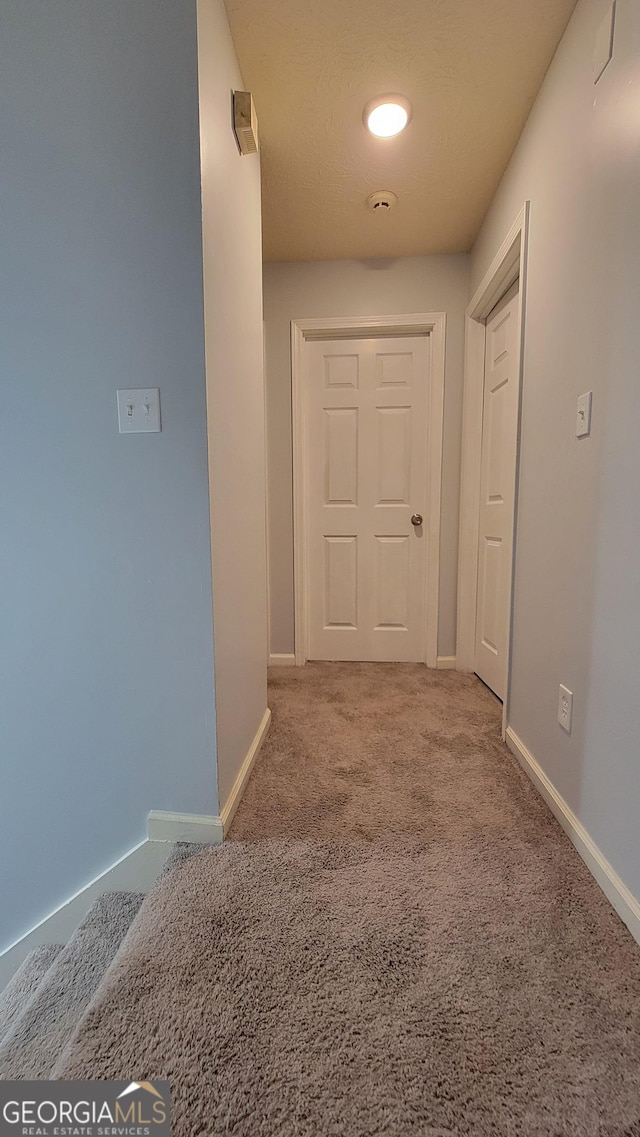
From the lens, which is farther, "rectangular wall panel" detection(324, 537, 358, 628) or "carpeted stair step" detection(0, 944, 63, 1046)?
"rectangular wall panel" detection(324, 537, 358, 628)

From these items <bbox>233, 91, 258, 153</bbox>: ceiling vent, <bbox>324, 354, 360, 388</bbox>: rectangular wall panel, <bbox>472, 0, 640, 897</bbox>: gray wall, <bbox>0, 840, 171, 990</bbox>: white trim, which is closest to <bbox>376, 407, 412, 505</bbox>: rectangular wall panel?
<bbox>324, 354, 360, 388</bbox>: rectangular wall panel

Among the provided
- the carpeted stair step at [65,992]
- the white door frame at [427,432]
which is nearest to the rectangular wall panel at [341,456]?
the white door frame at [427,432]

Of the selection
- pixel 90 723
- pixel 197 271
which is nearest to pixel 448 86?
pixel 197 271

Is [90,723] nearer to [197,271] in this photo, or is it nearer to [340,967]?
[340,967]

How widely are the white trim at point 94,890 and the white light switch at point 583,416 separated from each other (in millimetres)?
1589

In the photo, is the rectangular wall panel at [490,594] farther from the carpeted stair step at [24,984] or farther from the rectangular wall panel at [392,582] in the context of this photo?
the carpeted stair step at [24,984]

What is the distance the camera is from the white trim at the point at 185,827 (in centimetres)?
122

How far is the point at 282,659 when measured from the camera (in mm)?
2732

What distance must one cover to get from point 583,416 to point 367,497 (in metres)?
1.52

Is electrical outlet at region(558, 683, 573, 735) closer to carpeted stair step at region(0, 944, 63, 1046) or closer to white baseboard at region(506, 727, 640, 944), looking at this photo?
white baseboard at region(506, 727, 640, 944)

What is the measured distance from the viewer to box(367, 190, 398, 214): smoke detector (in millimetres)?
1978

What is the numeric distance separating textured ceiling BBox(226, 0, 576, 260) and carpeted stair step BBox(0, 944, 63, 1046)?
2.67 m

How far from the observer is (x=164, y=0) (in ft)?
3.45

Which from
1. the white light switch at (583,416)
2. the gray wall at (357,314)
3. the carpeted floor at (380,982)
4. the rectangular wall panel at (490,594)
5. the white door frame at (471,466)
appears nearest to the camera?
the carpeted floor at (380,982)
